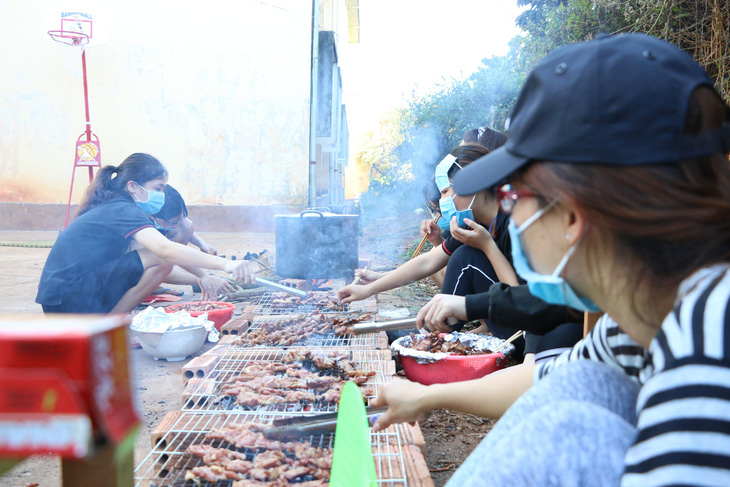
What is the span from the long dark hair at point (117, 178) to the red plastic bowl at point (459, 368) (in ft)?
11.3

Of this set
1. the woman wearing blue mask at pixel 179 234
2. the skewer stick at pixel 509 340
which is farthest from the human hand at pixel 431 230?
the woman wearing blue mask at pixel 179 234

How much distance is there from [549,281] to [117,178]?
15.7 ft

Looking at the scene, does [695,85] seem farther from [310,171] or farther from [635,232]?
[310,171]

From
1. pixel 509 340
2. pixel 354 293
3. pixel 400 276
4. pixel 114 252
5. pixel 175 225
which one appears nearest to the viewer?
pixel 509 340

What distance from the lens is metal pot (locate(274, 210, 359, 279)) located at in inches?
252

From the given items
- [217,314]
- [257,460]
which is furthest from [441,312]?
[217,314]

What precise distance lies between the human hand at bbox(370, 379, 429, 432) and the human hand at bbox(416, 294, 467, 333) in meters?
0.80

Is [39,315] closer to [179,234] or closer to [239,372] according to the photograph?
[239,372]

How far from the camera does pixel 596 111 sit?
3.39 feet

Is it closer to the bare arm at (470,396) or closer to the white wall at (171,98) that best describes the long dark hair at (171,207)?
the bare arm at (470,396)

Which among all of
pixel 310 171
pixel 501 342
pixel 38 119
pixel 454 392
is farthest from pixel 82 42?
pixel 454 392

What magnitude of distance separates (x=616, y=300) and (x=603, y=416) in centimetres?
27

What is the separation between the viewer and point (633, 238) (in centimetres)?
103

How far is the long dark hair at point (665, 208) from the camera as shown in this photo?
0.98 m
